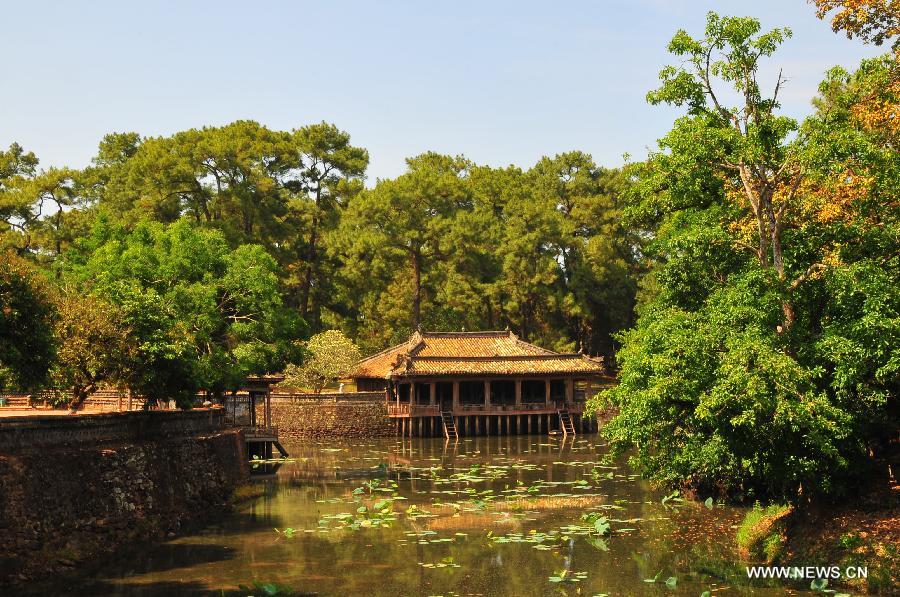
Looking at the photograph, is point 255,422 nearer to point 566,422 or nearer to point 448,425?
point 448,425

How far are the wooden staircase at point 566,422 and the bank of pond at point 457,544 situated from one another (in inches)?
818

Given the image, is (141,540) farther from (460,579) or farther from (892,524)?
(892,524)

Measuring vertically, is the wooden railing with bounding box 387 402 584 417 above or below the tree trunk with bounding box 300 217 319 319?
below

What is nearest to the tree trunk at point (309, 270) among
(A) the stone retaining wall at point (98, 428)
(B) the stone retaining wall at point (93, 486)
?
(A) the stone retaining wall at point (98, 428)

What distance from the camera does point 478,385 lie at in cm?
5825

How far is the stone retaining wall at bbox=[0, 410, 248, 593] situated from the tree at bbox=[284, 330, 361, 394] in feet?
94.1

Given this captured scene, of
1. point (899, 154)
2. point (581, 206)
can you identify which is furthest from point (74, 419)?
point (581, 206)

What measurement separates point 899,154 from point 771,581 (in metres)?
8.94

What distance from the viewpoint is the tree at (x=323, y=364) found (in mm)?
58709

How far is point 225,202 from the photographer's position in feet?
218

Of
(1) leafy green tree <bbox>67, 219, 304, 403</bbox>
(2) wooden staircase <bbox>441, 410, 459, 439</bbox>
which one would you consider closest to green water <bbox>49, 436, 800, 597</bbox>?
(1) leafy green tree <bbox>67, 219, 304, 403</bbox>

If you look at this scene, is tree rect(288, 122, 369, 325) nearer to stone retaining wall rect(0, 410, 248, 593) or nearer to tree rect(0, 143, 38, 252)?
tree rect(0, 143, 38, 252)

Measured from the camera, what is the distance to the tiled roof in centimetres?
5550

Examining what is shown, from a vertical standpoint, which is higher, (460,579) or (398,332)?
(398,332)
